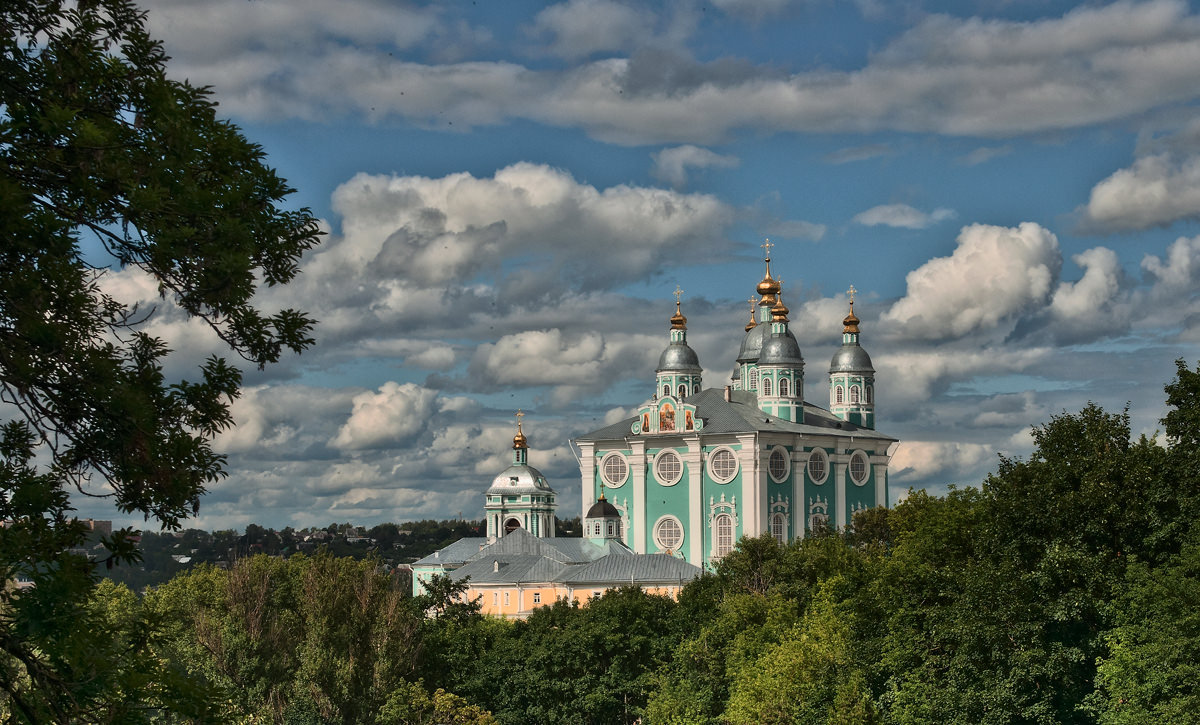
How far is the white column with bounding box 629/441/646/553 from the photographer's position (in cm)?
10538

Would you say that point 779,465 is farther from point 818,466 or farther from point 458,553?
point 458,553

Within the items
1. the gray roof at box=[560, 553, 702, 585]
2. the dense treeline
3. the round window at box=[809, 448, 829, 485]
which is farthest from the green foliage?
the round window at box=[809, 448, 829, 485]

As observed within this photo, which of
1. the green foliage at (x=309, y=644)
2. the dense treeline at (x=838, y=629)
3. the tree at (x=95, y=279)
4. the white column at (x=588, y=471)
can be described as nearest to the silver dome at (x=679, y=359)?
the white column at (x=588, y=471)

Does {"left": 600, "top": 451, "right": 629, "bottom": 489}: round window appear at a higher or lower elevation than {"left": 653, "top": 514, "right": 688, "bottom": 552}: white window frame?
higher

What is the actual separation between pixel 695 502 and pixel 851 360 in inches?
786

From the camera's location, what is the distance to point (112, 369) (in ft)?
46.4

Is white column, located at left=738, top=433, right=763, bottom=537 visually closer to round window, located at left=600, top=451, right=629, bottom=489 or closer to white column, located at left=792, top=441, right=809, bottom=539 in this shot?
white column, located at left=792, top=441, right=809, bottom=539

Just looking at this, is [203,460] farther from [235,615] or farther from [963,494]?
[235,615]

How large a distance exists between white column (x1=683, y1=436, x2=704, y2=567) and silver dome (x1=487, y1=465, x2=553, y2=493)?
65.4 feet

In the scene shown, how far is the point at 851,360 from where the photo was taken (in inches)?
4560

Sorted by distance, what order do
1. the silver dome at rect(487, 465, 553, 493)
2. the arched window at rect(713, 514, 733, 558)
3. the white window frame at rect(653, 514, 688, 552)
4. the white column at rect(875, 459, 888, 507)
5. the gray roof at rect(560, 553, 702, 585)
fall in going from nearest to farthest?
the gray roof at rect(560, 553, 702, 585)
the arched window at rect(713, 514, 733, 558)
the white window frame at rect(653, 514, 688, 552)
the white column at rect(875, 459, 888, 507)
the silver dome at rect(487, 465, 553, 493)

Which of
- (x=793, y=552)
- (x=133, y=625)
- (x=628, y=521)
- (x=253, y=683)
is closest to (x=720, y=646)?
(x=793, y=552)

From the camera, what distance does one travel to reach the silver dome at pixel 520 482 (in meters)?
121

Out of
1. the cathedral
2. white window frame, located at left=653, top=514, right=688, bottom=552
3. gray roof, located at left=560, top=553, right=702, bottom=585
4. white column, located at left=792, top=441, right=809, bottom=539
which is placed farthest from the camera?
white column, located at left=792, top=441, right=809, bottom=539
